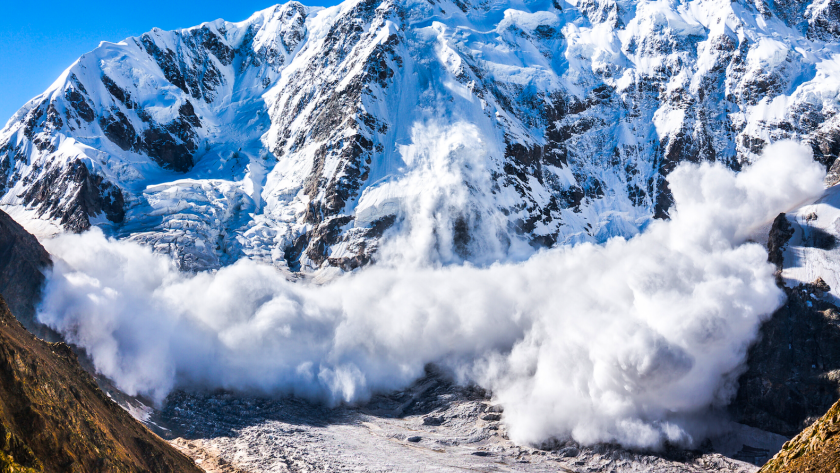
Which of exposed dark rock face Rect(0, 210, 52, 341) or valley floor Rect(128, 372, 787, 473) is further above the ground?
exposed dark rock face Rect(0, 210, 52, 341)

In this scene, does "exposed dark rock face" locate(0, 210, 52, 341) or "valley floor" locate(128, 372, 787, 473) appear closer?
"valley floor" locate(128, 372, 787, 473)

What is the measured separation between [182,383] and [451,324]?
70.2 m

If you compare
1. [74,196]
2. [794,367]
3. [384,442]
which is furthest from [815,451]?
[74,196]

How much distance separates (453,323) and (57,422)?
421 ft

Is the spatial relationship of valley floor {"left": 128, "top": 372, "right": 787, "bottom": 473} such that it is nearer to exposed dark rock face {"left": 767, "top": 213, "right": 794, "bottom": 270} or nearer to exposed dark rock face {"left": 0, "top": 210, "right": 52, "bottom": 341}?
exposed dark rock face {"left": 0, "top": 210, "right": 52, "bottom": 341}

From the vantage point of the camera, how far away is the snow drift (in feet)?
377

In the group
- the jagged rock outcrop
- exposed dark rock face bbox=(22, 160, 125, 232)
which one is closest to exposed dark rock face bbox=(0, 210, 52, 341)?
exposed dark rock face bbox=(22, 160, 125, 232)

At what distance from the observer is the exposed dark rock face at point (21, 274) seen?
11094cm

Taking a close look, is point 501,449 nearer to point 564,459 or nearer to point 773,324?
point 564,459

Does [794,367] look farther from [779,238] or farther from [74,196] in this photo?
[74,196]

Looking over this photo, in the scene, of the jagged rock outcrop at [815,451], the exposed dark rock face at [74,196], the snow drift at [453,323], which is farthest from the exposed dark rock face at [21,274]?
the jagged rock outcrop at [815,451]

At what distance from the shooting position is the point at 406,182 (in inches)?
7446

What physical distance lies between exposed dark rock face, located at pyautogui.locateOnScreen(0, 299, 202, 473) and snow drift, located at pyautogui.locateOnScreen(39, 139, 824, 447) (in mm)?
68860

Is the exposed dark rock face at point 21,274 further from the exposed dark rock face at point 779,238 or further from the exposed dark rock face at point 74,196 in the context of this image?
the exposed dark rock face at point 779,238
